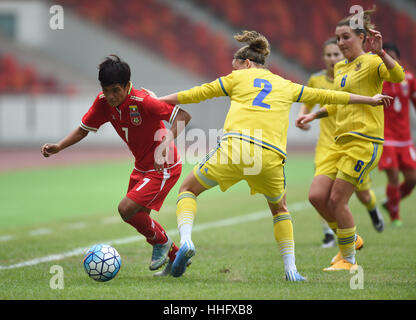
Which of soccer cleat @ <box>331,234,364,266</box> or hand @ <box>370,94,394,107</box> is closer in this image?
hand @ <box>370,94,394,107</box>

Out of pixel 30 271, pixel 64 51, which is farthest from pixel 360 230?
pixel 64 51

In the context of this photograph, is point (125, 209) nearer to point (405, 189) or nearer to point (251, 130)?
point (251, 130)

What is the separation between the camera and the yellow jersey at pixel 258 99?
17.3 ft

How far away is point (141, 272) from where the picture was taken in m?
6.17

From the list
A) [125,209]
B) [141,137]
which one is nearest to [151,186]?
[125,209]

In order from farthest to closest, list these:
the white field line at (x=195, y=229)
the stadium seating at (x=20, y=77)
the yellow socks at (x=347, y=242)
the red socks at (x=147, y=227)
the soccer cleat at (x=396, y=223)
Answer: the stadium seating at (x=20, y=77), the soccer cleat at (x=396, y=223), the white field line at (x=195, y=229), the yellow socks at (x=347, y=242), the red socks at (x=147, y=227)

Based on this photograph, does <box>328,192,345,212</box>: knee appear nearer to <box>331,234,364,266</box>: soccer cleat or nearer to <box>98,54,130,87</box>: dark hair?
<box>331,234,364,266</box>: soccer cleat

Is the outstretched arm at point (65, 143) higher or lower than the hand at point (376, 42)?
lower

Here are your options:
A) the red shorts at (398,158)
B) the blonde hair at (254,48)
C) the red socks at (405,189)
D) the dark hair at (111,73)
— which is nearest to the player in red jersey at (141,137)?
the dark hair at (111,73)

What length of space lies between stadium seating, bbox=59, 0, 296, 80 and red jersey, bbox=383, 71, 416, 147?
70.6ft

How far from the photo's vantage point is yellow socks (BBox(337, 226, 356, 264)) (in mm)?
6184

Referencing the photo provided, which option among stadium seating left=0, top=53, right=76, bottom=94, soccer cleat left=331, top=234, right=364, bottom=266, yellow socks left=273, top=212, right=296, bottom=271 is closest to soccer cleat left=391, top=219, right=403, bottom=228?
soccer cleat left=331, top=234, right=364, bottom=266

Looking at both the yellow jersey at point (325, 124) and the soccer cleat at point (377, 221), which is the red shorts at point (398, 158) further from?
the yellow jersey at point (325, 124)
